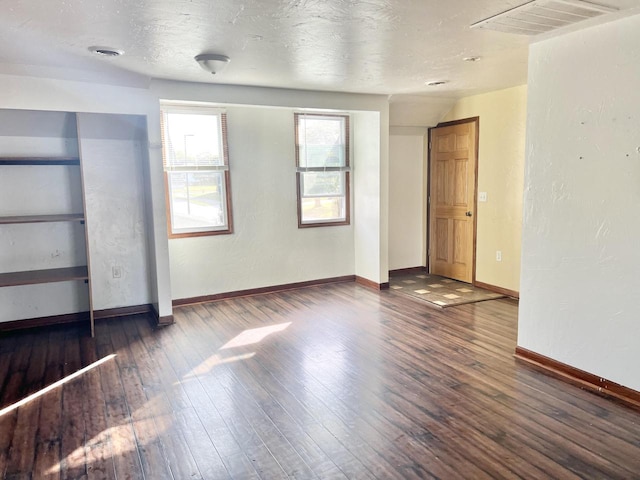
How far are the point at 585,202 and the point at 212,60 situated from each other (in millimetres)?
2775

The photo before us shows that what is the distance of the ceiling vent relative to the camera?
240 cm

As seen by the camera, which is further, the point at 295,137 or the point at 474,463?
the point at 295,137

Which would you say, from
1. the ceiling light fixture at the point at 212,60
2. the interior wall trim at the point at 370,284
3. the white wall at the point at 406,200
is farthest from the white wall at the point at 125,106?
the white wall at the point at 406,200

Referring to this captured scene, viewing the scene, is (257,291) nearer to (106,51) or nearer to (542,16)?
(106,51)

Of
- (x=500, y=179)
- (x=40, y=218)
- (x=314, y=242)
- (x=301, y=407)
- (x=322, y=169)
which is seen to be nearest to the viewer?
(x=301, y=407)

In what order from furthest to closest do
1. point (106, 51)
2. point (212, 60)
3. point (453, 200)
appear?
point (453, 200) → point (212, 60) → point (106, 51)

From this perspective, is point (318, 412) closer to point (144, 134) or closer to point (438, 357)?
point (438, 357)

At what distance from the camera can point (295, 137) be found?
5.52 m

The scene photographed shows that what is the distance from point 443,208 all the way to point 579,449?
4.17m

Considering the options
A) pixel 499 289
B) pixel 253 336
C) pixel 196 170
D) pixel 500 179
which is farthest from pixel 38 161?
pixel 499 289

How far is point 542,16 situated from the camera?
8.46 feet

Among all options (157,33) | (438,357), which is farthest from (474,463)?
(157,33)

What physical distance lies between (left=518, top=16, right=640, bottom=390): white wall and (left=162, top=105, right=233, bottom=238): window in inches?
128

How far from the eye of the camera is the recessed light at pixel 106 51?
9.98 feet
